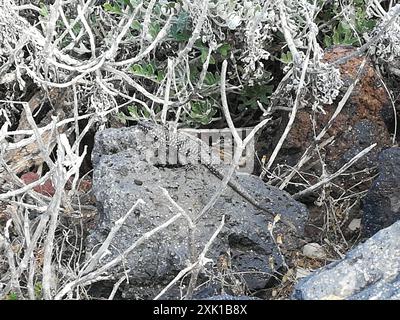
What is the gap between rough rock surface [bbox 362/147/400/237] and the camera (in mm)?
3260

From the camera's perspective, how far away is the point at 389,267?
2.35 meters

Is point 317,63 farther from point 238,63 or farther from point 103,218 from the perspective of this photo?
point 103,218

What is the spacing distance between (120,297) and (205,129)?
1339 millimetres

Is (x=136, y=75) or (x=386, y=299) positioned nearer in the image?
(x=386, y=299)

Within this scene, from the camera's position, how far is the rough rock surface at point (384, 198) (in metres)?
3.26

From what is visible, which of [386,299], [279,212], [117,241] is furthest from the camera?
[279,212]

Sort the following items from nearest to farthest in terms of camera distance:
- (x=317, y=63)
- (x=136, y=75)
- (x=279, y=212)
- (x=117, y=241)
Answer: (x=117, y=241), (x=279, y=212), (x=317, y=63), (x=136, y=75)

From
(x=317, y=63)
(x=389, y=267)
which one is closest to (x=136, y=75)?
(x=317, y=63)

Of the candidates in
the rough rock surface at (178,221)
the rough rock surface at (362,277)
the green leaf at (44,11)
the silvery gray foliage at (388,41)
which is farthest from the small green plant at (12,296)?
the silvery gray foliage at (388,41)

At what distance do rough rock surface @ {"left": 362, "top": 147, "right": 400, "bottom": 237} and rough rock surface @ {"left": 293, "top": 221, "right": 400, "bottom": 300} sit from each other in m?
0.83

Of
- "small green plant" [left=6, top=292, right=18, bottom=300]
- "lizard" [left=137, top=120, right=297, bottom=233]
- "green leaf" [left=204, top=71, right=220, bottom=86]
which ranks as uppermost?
"green leaf" [left=204, top=71, right=220, bottom=86]

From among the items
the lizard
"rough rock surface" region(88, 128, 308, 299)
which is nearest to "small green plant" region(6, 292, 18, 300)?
"rough rock surface" region(88, 128, 308, 299)

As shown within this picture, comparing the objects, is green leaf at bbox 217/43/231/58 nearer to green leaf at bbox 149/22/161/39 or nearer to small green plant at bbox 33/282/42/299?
green leaf at bbox 149/22/161/39

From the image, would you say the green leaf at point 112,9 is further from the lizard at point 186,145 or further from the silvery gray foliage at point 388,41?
the silvery gray foliage at point 388,41
